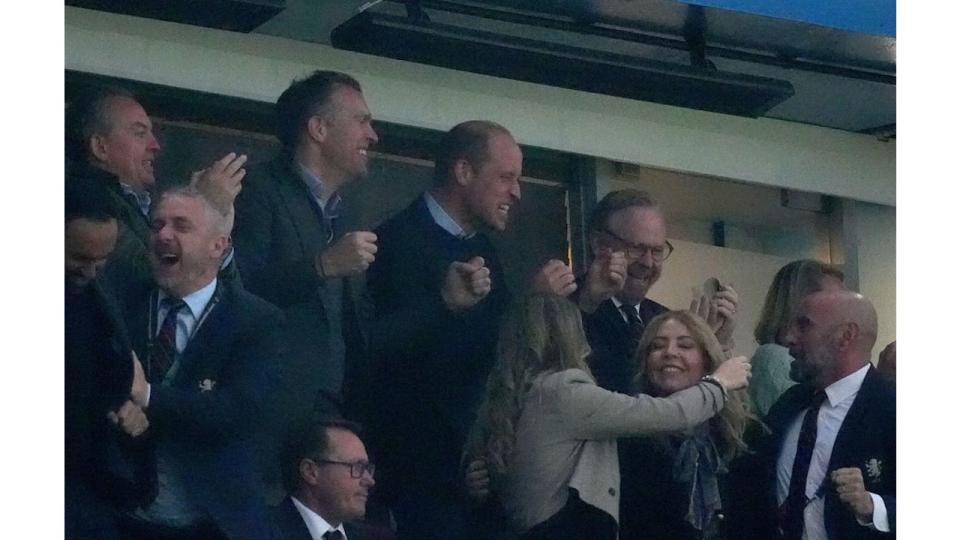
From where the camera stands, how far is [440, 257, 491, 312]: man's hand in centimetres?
527

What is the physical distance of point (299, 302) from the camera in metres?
5.04

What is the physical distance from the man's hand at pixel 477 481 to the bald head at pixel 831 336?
3.18ft

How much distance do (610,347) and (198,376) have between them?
3.69 feet

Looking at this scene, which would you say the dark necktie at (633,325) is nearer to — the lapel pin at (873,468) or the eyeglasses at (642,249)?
the eyeglasses at (642,249)

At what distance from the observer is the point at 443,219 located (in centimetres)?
529

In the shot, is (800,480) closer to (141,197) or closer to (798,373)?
(798,373)

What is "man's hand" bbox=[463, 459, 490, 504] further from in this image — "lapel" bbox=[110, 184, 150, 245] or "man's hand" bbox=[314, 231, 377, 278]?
"lapel" bbox=[110, 184, 150, 245]

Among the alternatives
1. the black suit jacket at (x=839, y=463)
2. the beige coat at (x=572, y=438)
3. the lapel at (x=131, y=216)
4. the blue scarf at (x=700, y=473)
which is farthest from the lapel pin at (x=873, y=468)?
the lapel at (x=131, y=216)

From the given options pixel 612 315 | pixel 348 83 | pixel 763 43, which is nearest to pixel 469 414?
pixel 612 315

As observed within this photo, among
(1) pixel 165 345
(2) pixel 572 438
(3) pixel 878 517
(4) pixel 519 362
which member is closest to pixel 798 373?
(3) pixel 878 517

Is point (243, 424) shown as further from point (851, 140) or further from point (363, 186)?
point (851, 140)

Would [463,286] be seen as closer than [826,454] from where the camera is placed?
Yes

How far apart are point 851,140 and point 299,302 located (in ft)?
5.66

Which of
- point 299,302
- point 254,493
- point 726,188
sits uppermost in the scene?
point 726,188
